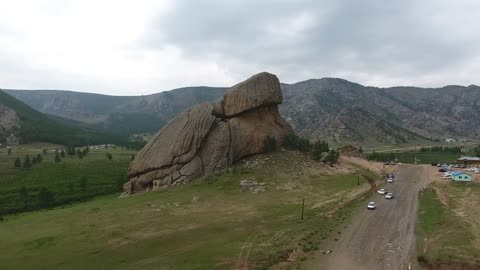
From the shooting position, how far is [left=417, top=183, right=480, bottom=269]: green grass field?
4719 cm

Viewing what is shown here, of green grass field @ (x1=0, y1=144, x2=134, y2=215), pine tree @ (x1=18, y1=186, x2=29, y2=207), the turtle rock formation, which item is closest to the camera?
the turtle rock formation

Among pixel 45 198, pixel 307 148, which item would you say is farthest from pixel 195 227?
pixel 45 198

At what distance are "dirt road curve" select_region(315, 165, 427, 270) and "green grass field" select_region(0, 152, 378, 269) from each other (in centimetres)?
319

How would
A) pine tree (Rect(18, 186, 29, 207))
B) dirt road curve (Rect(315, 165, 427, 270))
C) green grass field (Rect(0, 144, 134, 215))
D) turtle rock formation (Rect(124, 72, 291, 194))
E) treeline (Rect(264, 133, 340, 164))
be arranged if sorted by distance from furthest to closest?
treeline (Rect(264, 133, 340, 164)), green grass field (Rect(0, 144, 134, 215)), pine tree (Rect(18, 186, 29, 207)), turtle rock formation (Rect(124, 72, 291, 194)), dirt road curve (Rect(315, 165, 427, 270))

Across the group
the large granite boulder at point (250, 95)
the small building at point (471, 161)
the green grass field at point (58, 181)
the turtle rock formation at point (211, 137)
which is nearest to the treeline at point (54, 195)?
the green grass field at point (58, 181)

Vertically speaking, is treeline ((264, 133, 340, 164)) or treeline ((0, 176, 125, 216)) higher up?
treeline ((264, 133, 340, 164))

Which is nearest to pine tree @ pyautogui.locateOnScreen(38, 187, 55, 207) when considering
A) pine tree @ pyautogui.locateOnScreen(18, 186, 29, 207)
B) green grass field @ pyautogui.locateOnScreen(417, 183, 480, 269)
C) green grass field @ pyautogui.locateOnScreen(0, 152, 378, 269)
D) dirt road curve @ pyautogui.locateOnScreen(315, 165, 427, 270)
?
pine tree @ pyautogui.locateOnScreen(18, 186, 29, 207)

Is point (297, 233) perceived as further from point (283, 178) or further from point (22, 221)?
point (22, 221)

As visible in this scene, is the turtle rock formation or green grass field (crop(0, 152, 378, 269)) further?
the turtle rock formation

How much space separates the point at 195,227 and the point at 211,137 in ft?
149

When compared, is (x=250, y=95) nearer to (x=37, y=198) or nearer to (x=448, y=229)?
(x=448, y=229)

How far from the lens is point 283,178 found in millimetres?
98938

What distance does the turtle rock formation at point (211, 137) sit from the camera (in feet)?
335

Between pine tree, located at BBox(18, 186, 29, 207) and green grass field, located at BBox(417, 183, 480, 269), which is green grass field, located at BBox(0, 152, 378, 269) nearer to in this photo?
green grass field, located at BBox(417, 183, 480, 269)
